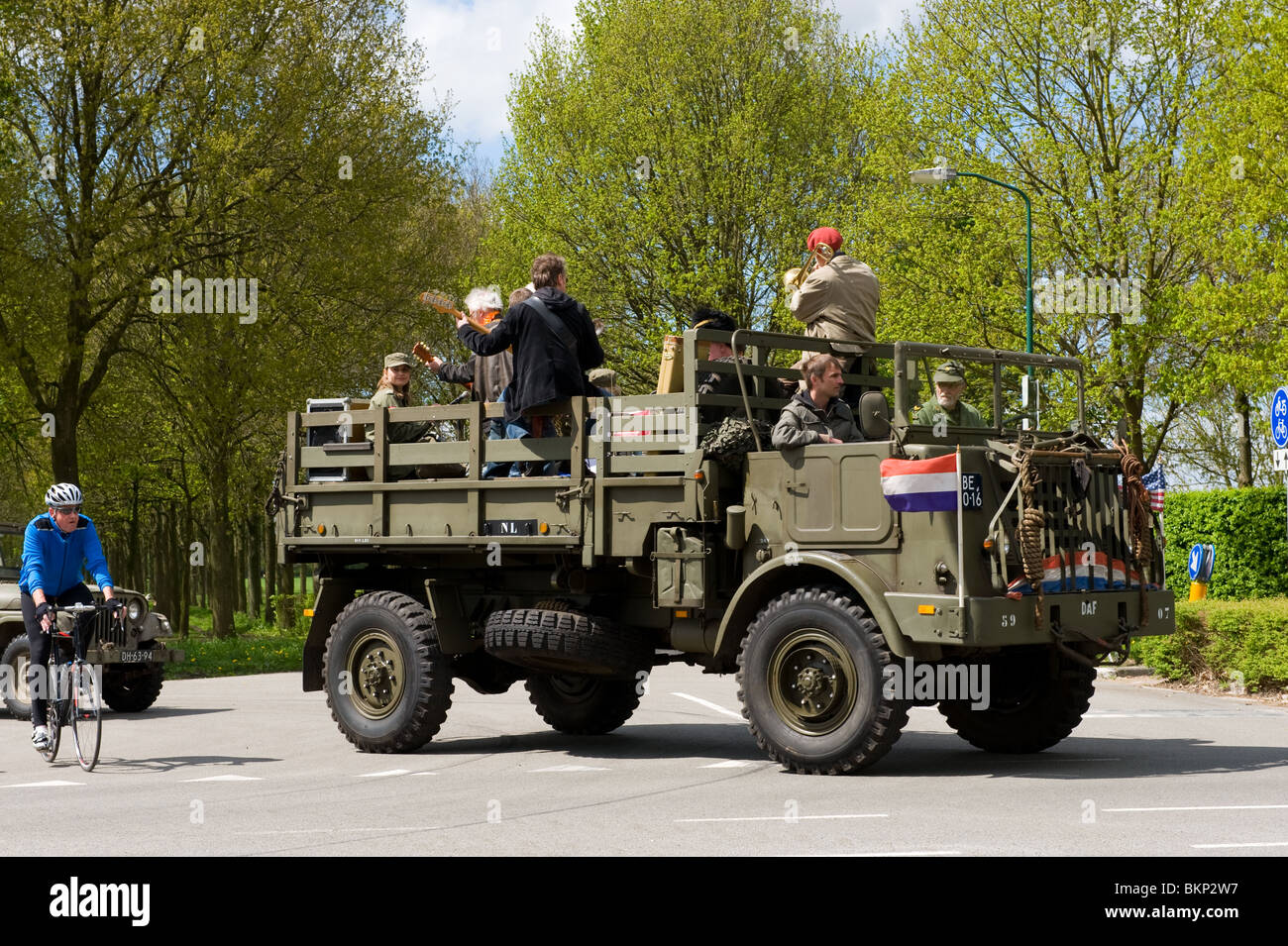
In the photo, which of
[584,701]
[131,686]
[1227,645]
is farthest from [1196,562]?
[131,686]

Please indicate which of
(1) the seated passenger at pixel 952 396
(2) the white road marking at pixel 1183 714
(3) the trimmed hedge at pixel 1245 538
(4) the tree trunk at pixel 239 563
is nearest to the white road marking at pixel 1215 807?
(1) the seated passenger at pixel 952 396

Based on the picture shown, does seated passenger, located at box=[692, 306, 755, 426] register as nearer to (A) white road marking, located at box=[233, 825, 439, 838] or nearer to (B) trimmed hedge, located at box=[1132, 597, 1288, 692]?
(A) white road marking, located at box=[233, 825, 439, 838]

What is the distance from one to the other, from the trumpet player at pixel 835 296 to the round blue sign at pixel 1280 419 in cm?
805

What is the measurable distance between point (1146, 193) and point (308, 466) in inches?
829

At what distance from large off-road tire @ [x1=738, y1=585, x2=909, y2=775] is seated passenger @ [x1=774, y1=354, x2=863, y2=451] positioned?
35.5 inches

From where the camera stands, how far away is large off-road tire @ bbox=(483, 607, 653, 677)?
1061cm

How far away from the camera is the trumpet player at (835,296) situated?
35.5ft

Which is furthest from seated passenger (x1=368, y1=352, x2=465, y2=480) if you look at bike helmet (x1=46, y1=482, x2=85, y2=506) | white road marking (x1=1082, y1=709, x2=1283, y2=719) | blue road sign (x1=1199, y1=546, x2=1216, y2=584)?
blue road sign (x1=1199, y1=546, x2=1216, y2=584)

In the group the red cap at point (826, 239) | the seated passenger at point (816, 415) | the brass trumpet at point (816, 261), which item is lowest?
the seated passenger at point (816, 415)

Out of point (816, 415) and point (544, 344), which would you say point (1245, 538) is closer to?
point (816, 415)

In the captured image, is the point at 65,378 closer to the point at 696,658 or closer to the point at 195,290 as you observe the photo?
the point at 195,290

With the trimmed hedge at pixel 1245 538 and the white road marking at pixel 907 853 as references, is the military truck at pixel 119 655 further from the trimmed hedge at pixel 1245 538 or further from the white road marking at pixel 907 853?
the trimmed hedge at pixel 1245 538

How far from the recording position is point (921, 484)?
918cm

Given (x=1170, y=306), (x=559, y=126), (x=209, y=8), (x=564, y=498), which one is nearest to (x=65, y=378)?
(x=209, y=8)
